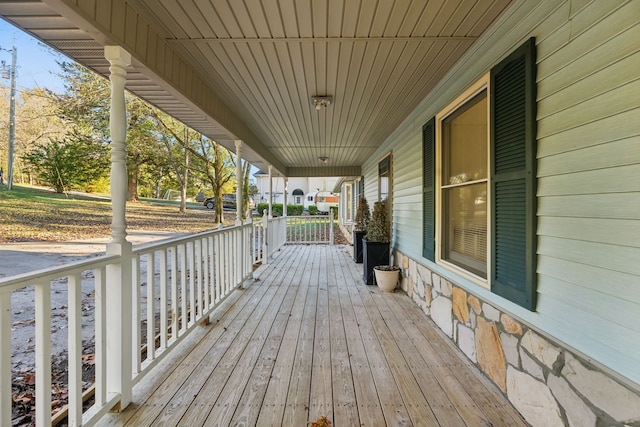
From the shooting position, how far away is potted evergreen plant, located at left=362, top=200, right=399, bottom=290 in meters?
4.82

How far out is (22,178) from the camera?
1141 centimetres

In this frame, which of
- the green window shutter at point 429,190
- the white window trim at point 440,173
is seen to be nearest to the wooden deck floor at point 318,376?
the white window trim at point 440,173

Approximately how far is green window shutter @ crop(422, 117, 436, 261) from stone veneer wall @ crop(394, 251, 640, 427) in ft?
2.09

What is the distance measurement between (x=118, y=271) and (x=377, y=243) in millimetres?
3726

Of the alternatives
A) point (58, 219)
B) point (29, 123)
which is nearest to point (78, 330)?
point (29, 123)

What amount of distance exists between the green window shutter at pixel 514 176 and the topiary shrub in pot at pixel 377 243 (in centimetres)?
278

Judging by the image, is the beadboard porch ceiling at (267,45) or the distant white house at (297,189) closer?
the beadboard porch ceiling at (267,45)

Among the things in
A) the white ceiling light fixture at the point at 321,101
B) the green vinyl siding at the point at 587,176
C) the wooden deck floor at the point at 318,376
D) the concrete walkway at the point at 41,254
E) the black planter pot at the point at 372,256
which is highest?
the white ceiling light fixture at the point at 321,101

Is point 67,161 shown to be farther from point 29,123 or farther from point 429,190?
point 429,190

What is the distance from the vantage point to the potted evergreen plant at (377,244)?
482 centimetres

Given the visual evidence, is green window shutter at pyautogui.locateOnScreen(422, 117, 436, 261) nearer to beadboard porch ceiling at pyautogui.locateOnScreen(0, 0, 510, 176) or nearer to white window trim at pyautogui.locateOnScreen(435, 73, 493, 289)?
white window trim at pyautogui.locateOnScreen(435, 73, 493, 289)

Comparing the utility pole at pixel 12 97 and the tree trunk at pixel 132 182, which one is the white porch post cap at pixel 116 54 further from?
the tree trunk at pixel 132 182

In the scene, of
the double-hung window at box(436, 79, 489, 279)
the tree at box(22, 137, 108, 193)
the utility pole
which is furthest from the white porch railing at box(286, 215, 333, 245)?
the tree at box(22, 137, 108, 193)

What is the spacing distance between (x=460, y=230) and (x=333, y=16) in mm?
2090
